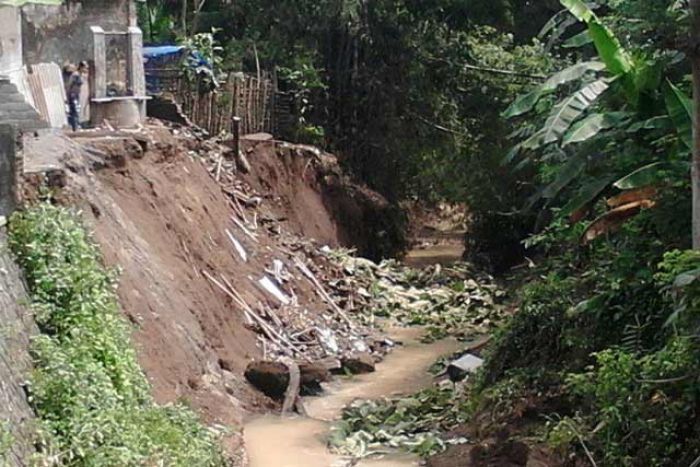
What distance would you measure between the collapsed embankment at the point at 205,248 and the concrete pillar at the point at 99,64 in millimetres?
1182

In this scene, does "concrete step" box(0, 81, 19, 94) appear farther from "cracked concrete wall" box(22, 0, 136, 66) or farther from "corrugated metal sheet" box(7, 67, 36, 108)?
"cracked concrete wall" box(22, 0, 136, 66)

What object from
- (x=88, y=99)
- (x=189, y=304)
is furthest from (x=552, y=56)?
(x=189, y=304)

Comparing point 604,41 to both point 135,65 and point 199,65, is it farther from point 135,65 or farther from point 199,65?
point 199,65

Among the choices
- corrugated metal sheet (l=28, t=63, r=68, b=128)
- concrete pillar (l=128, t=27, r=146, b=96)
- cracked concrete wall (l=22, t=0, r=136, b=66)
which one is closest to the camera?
corrugated metal sheet (l=28, t=63, r=68, b=128)

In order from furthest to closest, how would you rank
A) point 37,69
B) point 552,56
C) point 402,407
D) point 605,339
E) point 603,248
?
point 552,56
point 37,69
point 402,407
point 603,248
point 605,339

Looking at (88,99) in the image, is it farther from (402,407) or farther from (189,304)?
(402,407)

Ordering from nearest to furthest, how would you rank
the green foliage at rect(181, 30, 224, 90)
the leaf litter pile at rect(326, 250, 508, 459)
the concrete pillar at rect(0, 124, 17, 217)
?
the concrete pillar at rect(0, 124, 17, 217) → the leaf litter pile at rect(326, 250, 508, 459) → the green foliage at rect(181, 30, 224, 90)

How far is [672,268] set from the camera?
9.59m

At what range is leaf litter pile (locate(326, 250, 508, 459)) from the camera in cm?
1426

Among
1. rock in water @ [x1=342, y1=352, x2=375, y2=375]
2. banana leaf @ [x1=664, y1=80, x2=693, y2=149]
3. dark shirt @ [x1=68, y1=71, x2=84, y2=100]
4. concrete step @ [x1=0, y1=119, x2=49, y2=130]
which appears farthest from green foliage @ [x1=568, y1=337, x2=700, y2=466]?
dark shirt @ [x1=68, y1=71, x2=84, y2=100]

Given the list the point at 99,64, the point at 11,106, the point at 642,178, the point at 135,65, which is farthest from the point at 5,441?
the point at 135,65

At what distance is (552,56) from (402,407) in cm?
1143

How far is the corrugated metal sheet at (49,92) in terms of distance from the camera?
1761 centimetres

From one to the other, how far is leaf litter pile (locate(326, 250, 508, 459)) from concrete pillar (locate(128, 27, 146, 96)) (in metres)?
5.00
